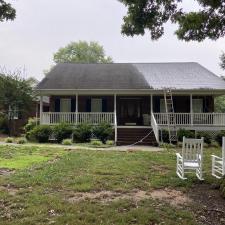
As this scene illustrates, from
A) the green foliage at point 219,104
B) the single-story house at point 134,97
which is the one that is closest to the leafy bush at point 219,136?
the single-story house at point 134,97

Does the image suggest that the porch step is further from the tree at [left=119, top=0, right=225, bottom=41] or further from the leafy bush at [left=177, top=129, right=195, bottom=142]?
the tree at [left=119, top=0, right=225, bottom=41]

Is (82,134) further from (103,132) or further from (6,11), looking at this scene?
(6,11)

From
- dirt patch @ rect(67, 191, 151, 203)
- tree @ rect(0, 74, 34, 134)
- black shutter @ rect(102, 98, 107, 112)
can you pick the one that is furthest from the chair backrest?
tree @ rect(0, 74, 34, 134)

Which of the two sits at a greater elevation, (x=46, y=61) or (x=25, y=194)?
(x=46, y=61)

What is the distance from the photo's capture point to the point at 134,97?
26516 millimetres

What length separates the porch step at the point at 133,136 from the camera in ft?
72.6

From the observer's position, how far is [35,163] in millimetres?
12109

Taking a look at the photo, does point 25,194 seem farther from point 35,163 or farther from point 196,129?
point 196,129

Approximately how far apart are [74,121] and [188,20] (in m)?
16.1

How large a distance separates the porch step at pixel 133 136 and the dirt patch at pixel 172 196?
13575mm

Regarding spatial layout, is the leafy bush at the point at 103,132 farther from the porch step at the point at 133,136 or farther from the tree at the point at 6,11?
the tree at the point at 6,11

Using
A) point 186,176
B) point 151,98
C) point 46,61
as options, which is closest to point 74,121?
point 151,98

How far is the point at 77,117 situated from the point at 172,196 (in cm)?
1719

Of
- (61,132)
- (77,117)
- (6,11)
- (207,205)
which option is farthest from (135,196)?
(77,117)
